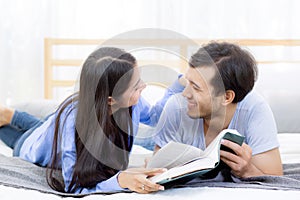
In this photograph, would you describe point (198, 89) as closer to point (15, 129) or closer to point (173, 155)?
point (173, 155)

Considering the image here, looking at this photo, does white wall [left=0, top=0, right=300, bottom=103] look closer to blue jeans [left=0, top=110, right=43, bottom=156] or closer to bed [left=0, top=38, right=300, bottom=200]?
bed [left=0, top=38, right=300, bottom=200]

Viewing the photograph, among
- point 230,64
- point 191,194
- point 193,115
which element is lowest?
point 191,194

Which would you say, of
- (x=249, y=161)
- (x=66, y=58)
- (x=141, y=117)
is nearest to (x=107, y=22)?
(x=66, y=58)

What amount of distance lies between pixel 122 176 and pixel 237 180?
0.31 metres

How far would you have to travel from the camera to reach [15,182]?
4.13 ft

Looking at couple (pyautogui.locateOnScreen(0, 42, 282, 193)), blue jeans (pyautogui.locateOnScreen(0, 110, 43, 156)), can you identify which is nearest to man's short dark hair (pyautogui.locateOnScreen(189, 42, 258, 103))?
couple (pyautogui.locateOnScreen(0, 42, 282, 193))

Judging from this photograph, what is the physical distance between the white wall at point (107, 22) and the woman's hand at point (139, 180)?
1808 millimetres

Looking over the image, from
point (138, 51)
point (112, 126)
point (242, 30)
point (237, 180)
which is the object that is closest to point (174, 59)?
point (138, 51)

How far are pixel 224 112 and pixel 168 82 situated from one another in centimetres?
20

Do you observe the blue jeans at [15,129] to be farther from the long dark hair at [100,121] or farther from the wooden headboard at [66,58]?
the wooden headboard at [66,58]

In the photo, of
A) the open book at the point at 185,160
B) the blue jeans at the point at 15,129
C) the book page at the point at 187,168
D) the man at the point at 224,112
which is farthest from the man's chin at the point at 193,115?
the blue jeans at the point at 15,129

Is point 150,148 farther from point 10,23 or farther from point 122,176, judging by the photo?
point 10,23

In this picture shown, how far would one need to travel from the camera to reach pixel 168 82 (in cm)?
128

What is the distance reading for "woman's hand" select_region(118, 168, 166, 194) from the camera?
111cm
